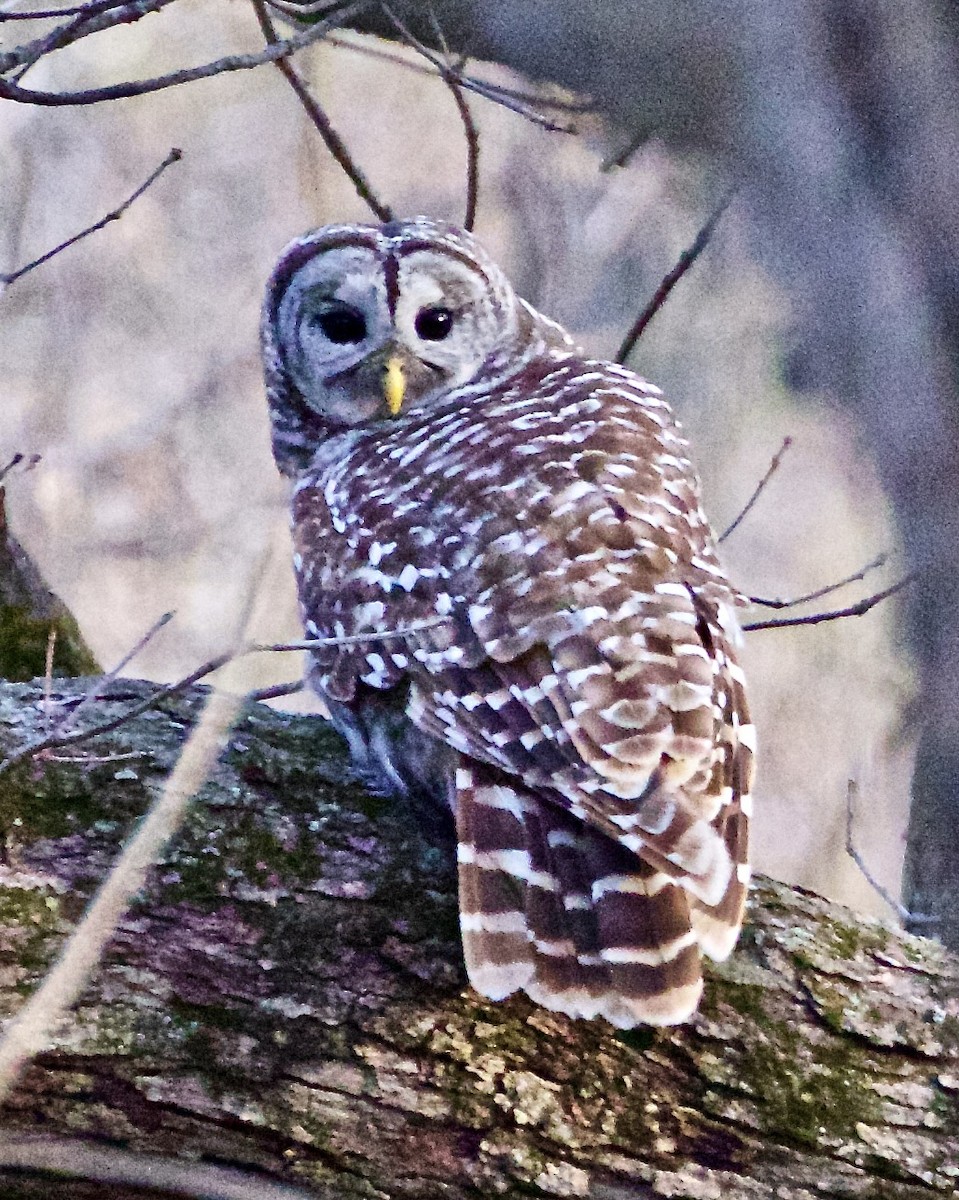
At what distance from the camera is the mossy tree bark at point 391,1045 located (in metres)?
2.05

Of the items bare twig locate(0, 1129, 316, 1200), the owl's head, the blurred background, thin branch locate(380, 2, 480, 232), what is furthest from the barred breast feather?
the blurred background

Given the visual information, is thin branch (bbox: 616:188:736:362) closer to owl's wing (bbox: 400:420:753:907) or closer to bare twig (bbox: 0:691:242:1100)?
owl's wing (bbox: 400:420:753:907)

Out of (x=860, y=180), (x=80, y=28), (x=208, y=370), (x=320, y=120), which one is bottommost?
(x=860, y=180)

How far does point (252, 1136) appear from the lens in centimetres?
205

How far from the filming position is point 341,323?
3.89 m

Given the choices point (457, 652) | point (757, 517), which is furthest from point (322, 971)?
point (757, 517)

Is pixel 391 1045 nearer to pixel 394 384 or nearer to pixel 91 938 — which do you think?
pixel 91 938

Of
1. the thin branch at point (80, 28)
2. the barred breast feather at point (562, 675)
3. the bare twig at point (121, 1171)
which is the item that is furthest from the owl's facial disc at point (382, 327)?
the bare twig at point (121, 1171)

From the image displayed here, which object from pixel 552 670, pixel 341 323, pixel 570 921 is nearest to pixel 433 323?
pixel 341 323

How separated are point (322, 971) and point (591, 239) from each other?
11.1ft

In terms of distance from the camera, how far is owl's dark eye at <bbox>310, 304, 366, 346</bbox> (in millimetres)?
3854

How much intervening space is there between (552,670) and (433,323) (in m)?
1.63

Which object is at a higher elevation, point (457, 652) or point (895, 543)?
point (457, 652)

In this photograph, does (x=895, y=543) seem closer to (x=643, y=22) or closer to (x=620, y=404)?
(x=643, y=22)
